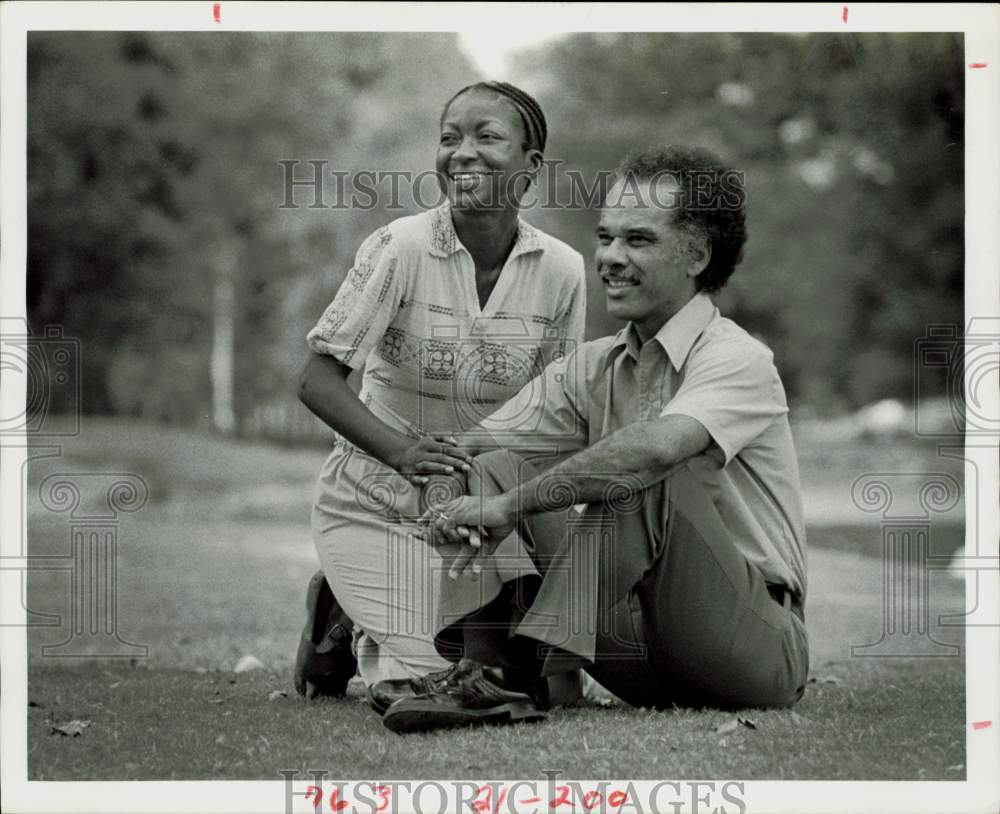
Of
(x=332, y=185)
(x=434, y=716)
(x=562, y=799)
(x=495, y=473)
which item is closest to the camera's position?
(x=562, y=799)

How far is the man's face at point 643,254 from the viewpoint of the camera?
3.27 meters

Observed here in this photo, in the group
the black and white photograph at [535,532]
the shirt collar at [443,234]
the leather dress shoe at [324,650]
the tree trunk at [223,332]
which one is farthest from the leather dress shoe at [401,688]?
the tree trunk at [223,332]

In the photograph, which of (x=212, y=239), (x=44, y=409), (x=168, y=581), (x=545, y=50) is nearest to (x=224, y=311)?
(x=212, y=239)

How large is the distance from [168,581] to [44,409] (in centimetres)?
311

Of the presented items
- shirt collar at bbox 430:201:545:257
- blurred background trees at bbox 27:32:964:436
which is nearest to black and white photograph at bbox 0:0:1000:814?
shirt collar at bbox 430:201:545:257

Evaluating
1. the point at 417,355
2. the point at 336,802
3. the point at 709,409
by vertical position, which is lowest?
the point at 336,802

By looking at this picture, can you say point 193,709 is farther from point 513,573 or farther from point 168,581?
point 168,581

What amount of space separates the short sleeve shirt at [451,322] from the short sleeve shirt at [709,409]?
116 mm

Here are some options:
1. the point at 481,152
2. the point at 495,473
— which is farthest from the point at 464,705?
the point at 481,152

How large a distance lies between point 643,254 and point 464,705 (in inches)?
49.4

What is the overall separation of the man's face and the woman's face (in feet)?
1.00

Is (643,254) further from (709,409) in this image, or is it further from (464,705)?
(464,705)

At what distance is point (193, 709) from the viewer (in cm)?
332

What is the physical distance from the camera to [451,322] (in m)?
3.47
